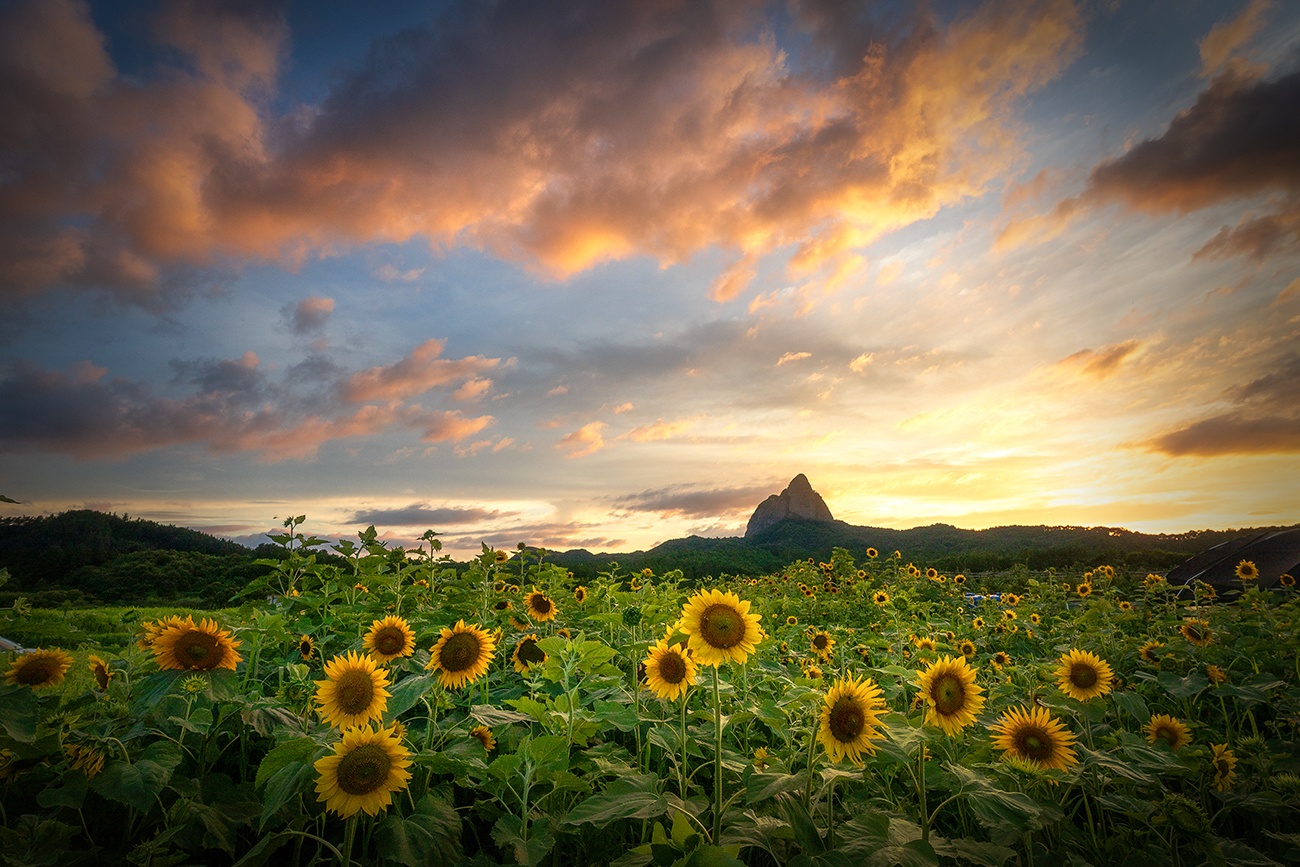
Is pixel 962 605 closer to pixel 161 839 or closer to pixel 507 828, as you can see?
pixel 507 828

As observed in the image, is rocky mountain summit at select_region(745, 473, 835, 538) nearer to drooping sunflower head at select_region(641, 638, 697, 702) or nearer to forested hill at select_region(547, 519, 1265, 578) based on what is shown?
forested hill at select_region(547, 519, 1265, 578)

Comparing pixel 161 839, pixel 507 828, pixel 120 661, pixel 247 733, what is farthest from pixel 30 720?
pixel 507 828

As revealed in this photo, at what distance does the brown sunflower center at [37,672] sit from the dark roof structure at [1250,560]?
13.7 m

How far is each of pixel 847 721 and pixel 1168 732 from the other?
259 centimetres

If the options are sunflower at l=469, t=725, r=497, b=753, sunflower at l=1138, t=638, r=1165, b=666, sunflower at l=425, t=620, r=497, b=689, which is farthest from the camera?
sunflower at l=1138, t=638, r=1165, b=666

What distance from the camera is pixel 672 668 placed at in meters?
2.72

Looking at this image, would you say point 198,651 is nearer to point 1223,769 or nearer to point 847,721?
point 847,721

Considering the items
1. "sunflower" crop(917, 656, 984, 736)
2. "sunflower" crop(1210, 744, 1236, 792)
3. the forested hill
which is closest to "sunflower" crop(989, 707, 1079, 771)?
"sunflower" crop(917, 656, 984, 736)

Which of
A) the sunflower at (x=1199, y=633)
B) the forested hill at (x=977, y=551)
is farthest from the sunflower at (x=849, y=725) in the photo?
the forested hill at (x=977, y=551)

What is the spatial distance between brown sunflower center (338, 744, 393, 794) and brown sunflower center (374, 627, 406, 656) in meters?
0.82

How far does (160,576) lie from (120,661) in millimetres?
14373

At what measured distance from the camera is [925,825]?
2.09 meters

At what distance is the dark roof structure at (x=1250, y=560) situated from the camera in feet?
32.8

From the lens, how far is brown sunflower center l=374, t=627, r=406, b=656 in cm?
285
